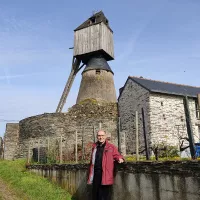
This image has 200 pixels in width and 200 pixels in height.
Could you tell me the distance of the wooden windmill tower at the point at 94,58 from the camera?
2380cm

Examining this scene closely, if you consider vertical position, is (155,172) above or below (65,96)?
below

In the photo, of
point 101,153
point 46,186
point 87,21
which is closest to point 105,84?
point 87,21

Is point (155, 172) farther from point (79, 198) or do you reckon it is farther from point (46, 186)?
point (46, 186)

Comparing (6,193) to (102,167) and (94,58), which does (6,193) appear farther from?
(94,58)

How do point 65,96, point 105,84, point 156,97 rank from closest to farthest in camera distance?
1. point 156,97
2. point 105,84
3. point 65,96

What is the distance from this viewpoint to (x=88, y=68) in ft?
80.6

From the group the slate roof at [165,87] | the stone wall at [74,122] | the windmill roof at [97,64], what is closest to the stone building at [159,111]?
the slate roof at [165,87]

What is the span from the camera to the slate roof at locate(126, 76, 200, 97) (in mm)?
16891

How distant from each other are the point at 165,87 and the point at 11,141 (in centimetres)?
1371

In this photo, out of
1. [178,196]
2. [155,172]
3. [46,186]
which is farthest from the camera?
[46,186]

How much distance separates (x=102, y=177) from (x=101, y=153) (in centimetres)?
46

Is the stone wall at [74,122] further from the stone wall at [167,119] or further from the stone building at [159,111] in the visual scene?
the stone wall at [167,119]

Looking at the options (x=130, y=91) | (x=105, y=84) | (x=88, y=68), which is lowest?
(x=130, y=91)

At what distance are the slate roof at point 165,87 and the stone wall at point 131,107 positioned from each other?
15.2 inches
